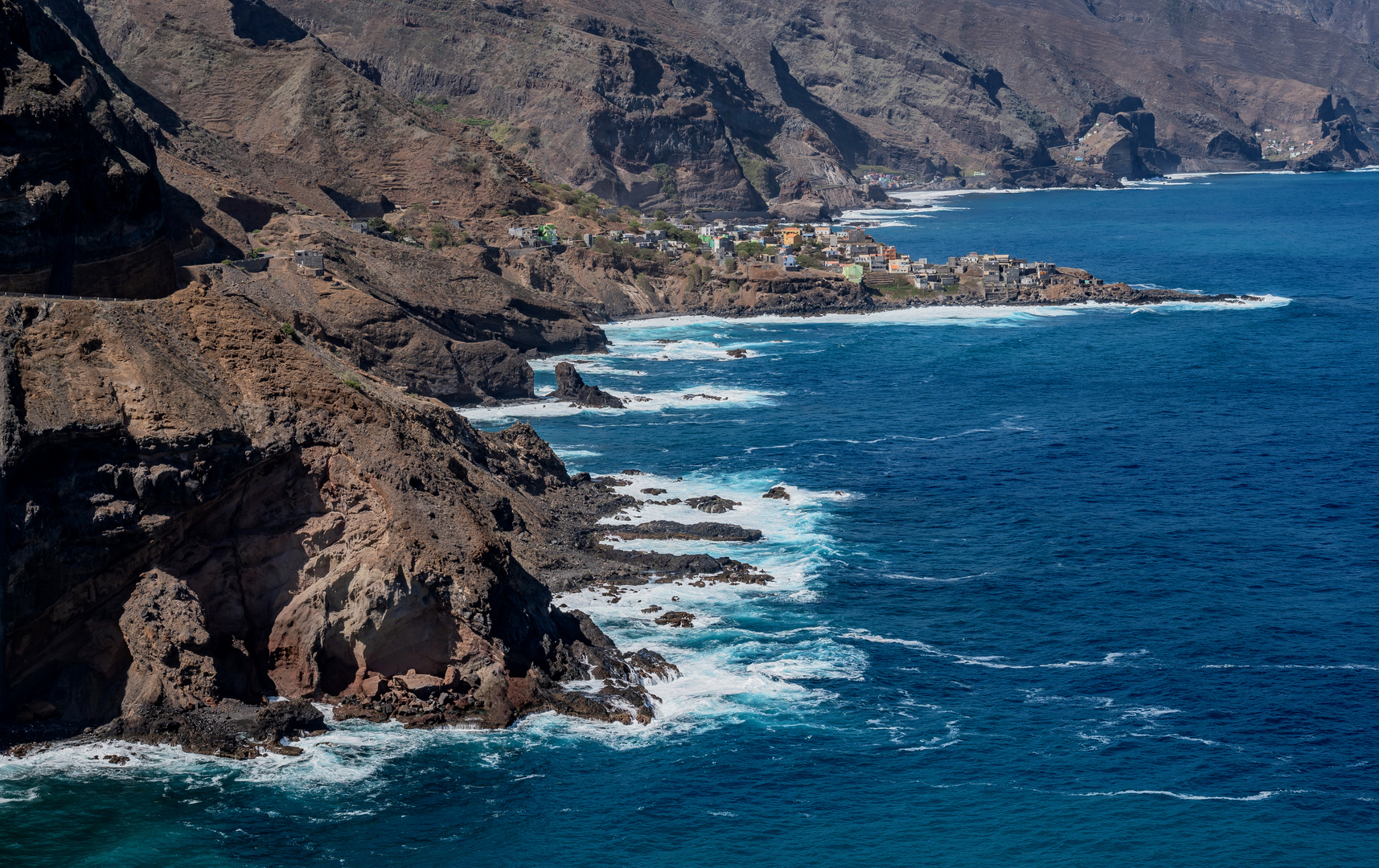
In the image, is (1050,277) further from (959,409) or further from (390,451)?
(390,451)

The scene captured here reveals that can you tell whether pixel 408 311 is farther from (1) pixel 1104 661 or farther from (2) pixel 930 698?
(1) pixel 1104 661

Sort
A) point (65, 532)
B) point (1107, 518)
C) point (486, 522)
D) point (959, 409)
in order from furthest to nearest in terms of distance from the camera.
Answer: point (959, 409) → point (1107, 518) → point (486, 522) → point (65, 532)

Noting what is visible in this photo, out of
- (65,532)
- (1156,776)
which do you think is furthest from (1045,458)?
(65,532)

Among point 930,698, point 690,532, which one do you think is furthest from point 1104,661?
point 690,532

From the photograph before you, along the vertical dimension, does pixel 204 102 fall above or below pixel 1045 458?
above

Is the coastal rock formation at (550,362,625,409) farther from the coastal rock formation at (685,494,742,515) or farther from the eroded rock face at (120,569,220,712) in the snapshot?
the eroded rock face at (120,569,220,712)

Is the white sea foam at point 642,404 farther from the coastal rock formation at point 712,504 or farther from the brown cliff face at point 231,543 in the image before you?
the brown cliff face at point 231,543

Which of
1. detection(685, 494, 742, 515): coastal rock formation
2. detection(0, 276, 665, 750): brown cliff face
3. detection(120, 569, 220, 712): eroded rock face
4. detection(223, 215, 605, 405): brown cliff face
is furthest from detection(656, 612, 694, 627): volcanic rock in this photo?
detection(223, 215, 605, 405): brown cliff face

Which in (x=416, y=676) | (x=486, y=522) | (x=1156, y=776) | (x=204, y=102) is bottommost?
(x=1156, y=776)
